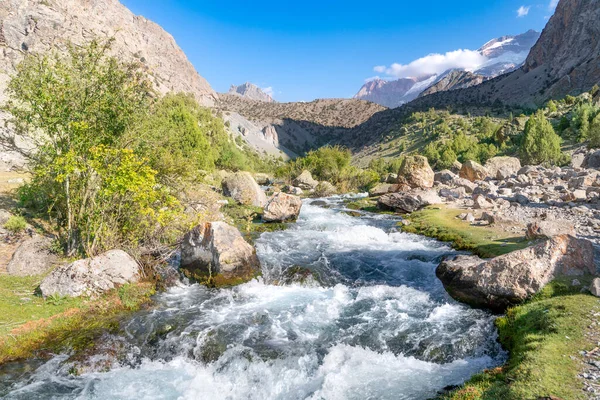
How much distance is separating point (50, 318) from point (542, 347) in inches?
592

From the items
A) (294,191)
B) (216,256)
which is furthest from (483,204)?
(294,191)

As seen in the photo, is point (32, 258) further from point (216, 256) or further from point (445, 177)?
point (445, 177)

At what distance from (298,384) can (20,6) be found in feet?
631

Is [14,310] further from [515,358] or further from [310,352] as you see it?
[515,358]

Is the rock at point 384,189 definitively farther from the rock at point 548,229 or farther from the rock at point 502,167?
the rock at point 548,229

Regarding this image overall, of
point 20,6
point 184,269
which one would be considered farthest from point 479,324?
point 20,6

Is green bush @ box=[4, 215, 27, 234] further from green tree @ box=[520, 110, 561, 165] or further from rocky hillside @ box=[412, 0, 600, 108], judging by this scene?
rocky hillside @ box=[412, 0, 600, 108]

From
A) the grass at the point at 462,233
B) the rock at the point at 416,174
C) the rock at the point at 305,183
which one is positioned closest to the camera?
the grass at the point at 462,233

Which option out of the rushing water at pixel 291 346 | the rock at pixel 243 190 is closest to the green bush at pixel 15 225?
the rushing water at pixel 291 346

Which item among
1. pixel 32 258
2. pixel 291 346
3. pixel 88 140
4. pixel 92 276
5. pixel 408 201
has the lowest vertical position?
pixel 291 346

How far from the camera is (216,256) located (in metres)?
15.9

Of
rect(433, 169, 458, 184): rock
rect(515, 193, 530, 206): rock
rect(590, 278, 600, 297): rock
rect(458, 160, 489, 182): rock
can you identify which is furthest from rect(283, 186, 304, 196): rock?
rect(590, 278, 600, 297): rock

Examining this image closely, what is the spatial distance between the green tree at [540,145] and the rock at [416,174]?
26580 millimetres

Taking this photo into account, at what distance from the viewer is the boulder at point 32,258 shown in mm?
13930
